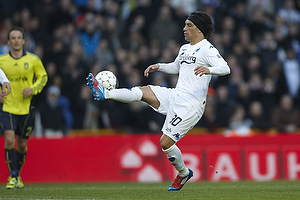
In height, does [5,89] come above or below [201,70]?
below

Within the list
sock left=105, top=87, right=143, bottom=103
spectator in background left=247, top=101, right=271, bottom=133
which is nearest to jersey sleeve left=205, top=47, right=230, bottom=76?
sock left=105, top=87, right=143, bottom=103

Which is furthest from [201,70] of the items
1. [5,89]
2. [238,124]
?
[238,124]

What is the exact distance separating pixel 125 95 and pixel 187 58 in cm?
109

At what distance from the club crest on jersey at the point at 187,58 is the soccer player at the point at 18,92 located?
2.72 m

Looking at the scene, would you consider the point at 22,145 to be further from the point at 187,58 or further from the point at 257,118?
the point at 257,118

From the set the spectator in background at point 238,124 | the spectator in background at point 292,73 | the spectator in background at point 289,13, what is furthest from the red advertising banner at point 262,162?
the spectator in background at point 289,13

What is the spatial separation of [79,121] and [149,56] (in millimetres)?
2434

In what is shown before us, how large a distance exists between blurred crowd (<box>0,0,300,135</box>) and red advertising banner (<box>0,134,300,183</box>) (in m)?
0.95

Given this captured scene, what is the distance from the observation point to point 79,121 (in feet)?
49.3

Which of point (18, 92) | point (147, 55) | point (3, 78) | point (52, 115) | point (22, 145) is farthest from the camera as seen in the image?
point (147, 55)

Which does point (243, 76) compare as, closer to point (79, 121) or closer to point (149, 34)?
point (149, 34)

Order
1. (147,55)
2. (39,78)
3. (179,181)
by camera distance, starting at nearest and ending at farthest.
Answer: (179,181) → (39,78) → (147,55)

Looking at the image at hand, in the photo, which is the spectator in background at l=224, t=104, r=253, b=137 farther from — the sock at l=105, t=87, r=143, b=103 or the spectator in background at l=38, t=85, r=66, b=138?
the sock at l=105, t=87, r=143, b=103

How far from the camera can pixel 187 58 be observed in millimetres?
9156
